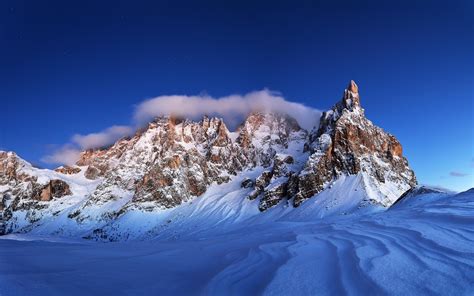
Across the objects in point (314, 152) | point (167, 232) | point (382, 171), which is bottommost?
point (167, 232)

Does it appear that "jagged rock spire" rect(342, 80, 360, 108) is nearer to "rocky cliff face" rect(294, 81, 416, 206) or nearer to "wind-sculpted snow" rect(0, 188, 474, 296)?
"rocky cliff face" rect(294, 81, 416, 206)

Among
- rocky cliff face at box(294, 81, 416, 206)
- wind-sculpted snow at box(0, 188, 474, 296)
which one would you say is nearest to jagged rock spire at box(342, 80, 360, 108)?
rocky cliff face at box(294, 81, 416, 206)

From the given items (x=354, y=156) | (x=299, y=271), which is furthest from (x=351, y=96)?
(x=299, y=271)

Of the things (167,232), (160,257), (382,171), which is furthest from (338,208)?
(160,257)

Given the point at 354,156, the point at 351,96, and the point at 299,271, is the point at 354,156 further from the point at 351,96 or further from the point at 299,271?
the point at 299,271

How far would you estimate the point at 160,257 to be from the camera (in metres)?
9.23

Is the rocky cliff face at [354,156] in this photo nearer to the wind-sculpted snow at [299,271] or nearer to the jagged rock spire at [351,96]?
the jagged rock spire at [351,96]

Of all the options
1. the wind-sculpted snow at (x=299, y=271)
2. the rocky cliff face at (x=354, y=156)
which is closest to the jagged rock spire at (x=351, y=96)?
the rocky cliff face at (x=354, y=156)

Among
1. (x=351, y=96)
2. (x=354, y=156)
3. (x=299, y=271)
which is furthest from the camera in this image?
(x=351, y=96)

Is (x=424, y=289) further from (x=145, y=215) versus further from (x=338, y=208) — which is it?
(x=145, y=215)

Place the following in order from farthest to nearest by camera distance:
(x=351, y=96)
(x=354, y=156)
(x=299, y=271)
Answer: (x=351, y=96)
(x=354, y=156)
(x=299, y=271)

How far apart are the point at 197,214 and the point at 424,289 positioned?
17632 cm

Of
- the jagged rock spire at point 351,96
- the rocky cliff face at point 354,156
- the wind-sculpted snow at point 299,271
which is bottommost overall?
the wind-sculpted snow at point 299,271

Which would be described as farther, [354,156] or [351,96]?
[351,96]
